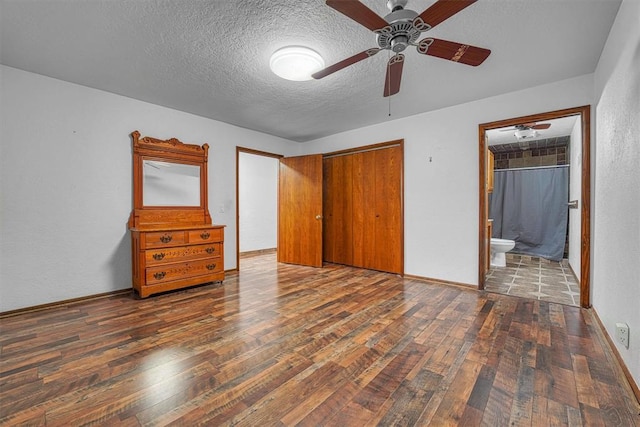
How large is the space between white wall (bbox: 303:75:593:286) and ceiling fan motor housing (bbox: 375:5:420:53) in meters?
2.19

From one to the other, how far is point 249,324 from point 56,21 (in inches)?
108

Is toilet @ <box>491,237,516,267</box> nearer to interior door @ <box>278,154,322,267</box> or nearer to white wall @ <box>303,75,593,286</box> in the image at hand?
white wall @ <box>303,75,593,286</box>

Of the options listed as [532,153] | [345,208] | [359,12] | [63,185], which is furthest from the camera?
[532,153]

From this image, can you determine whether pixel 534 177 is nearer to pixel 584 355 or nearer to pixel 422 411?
pixel 584 355

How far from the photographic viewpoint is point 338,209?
16.7 ft

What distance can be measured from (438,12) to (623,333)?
7.27ft

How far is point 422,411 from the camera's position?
1.40m

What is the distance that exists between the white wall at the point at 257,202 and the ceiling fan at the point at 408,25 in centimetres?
459

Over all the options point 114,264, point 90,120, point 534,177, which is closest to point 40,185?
point 90,120

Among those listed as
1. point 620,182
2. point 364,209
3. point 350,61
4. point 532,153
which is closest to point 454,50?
point 350,61

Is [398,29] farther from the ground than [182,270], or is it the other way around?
[398,29]

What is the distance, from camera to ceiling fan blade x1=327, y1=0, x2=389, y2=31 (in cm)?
140

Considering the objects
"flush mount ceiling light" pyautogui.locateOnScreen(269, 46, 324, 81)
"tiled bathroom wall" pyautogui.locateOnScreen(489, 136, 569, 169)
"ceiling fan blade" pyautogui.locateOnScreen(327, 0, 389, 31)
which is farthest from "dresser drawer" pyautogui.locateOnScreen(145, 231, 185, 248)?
"tiled bathroom wall" pyautogui.locateOnScreen(489, 136, 569, 169)

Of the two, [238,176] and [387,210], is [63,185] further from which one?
[387,210]
